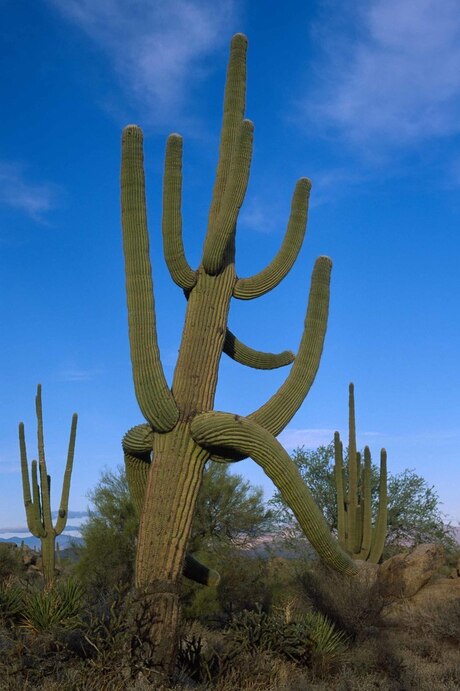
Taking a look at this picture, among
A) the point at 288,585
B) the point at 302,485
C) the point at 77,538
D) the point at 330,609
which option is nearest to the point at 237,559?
the point at 288,585

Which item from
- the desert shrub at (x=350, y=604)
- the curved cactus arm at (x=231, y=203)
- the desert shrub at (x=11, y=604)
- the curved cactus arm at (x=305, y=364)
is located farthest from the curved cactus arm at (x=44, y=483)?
the curved cactus arm at (x=231, y=203)

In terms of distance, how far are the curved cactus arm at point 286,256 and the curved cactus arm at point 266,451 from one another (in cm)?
199

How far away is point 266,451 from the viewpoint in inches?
346

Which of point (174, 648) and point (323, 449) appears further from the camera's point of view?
point (323, 449)

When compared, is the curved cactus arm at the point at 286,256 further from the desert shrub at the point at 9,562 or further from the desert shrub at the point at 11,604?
the desert shrub at the point at 9,562

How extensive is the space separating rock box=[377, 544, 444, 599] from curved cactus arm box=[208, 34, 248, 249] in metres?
12.3

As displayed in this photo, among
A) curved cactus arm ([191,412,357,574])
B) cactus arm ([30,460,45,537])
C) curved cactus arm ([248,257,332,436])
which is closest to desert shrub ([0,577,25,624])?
curved cactus arm ([191,412,357,574])

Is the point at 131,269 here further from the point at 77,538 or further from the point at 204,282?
the point at 77,538

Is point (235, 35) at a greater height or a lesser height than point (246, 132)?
greater

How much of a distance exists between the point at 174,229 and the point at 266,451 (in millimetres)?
3130

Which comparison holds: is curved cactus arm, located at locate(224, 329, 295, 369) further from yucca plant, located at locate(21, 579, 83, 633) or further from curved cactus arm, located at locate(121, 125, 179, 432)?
yucca plant, located at locate(21, 579, 83, 633)

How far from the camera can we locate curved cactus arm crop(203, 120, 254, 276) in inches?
372

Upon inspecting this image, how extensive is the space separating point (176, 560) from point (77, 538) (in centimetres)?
1493

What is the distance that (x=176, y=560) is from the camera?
27.9ft
